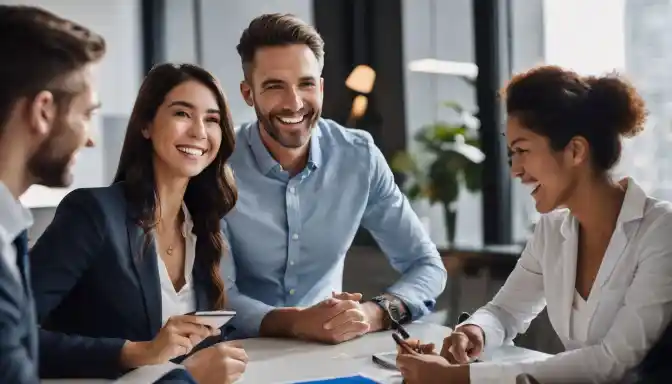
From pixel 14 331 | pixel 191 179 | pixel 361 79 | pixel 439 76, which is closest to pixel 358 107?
pixel 361 79

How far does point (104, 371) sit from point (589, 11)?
78.3 inches

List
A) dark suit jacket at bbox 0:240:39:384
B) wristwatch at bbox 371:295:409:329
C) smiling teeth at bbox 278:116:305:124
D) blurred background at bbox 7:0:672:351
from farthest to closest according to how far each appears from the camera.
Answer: blurred background at bbox 7:0:672:351
smiling teeth at bbox 278:116:305:124
wristwatch at bbox 371:295:409:329
dark suit jacket at bbox 0:240:39:384

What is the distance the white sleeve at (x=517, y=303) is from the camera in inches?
63.2

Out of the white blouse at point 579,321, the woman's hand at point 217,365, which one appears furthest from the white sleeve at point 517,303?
the woman's hand at point 217,365

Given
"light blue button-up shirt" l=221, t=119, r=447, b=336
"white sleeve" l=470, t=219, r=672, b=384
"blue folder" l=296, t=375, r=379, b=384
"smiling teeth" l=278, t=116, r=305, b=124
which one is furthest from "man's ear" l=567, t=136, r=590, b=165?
"smiling teeth" l=278, t=116, r=305, b=124

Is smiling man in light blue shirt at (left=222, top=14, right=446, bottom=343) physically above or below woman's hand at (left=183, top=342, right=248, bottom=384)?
above

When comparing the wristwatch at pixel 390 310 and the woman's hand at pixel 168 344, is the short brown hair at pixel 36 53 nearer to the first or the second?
the woman's hand at pixel 168 344

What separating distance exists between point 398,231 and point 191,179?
0.66 metres

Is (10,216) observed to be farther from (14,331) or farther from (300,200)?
(300,200)

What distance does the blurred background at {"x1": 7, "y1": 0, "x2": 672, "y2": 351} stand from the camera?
243cm

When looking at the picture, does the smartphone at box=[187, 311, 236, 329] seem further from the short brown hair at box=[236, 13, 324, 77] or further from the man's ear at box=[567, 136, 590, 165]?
the short brown hair at box=[236, 13, 324, 77]

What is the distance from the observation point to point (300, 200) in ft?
6.50

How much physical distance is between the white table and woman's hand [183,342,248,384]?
50 millimetres

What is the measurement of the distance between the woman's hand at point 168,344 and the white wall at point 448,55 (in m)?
1.67
